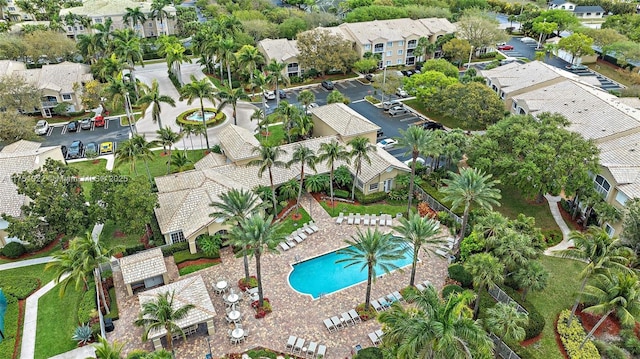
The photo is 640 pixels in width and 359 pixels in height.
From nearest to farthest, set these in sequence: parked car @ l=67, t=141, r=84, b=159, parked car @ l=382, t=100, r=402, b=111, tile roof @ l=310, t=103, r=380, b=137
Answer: tile roof @ l=310, t=103, r=380, b=137
parked car @ l=67, t=141, r=84, b=159
parked car @ l=382, t=100, r=402, b=111

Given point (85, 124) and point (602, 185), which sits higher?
point (602, 185)

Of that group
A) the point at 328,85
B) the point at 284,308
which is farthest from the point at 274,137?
the point at 284,308

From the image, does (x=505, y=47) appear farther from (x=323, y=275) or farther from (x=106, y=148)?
(x=106, y=148)

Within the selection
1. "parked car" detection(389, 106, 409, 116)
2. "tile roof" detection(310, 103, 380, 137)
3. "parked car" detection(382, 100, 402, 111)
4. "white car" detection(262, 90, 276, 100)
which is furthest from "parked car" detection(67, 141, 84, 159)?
"parked car" detection(389, 106, 409, 116)

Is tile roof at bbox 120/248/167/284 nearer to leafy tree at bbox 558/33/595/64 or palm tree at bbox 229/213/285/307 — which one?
palm tree at bbox 229/213/285/307

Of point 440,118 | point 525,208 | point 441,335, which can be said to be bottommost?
point 525,208

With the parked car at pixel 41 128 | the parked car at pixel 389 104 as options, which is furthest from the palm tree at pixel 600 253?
the parked car at pixel 41 128

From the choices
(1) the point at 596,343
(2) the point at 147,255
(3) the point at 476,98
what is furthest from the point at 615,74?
(2) the point at 147,255

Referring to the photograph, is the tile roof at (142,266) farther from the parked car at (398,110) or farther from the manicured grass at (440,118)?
the parked car at (398,110)
